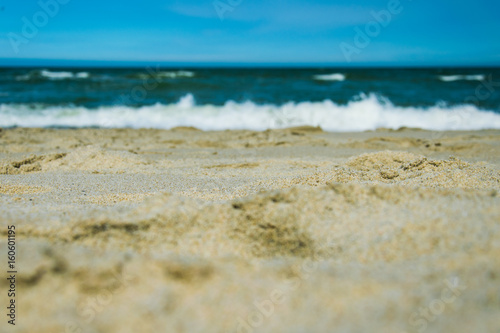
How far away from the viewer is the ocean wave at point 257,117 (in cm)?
984

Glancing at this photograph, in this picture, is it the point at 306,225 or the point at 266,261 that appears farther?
the point at 306,225

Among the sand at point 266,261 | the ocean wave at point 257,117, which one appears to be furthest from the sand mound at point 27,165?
the ocean wave at point 257,117

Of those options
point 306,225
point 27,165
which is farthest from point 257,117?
point 306,225

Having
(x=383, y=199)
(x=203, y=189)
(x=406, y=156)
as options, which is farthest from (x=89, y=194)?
(x=406, y=156)

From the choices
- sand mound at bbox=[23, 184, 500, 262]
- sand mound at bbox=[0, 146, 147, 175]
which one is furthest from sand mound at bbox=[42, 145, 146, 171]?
sand mound at bbox=[23, 184, 500, 262]

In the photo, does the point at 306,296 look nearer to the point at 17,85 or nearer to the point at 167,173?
the point at 167,173

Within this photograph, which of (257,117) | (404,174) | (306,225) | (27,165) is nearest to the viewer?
(306,225)

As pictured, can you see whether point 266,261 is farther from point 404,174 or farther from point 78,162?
point 78,162

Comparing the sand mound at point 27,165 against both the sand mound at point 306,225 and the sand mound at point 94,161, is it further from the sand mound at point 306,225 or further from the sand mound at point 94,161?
the sand mound at point 306,225

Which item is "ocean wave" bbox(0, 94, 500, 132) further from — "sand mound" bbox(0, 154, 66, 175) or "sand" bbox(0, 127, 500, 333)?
"sand" bbox(0, 127, 500, 333)

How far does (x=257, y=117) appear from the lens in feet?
35.2

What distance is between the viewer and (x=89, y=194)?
2.81m

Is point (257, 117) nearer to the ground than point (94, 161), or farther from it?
farther from it

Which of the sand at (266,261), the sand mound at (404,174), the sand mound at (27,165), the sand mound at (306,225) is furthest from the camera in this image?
the sand mound at (27,165)
